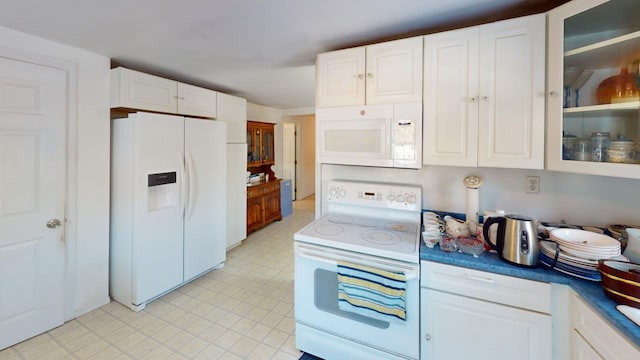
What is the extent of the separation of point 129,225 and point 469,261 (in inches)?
103

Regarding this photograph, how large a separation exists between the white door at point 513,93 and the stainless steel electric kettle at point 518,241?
15.0 inches

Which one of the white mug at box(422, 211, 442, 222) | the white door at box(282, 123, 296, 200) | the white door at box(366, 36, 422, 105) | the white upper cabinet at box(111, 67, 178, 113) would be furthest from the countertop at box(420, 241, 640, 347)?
the white door at box(282, 123, 296, 200)

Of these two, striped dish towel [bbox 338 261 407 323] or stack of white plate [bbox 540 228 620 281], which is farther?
striped dish towel [bbox 338 261 407 323]

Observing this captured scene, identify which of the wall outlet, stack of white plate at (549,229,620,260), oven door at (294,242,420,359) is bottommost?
oven door at (294,242,420,359)

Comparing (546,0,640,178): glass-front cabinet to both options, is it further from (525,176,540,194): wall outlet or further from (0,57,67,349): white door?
(0,57,67,349): white door

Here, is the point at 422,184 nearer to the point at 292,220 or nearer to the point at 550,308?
the point at 550,308

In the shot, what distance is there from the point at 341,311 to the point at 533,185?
150 cm

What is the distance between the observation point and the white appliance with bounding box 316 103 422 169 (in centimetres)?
175

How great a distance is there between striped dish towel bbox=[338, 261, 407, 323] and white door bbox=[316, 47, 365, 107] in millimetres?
1140

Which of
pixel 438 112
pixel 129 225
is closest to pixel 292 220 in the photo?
pixel 129 225

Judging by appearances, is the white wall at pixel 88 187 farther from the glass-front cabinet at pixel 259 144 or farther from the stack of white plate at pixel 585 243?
the stack of white plate at pixel 585 243

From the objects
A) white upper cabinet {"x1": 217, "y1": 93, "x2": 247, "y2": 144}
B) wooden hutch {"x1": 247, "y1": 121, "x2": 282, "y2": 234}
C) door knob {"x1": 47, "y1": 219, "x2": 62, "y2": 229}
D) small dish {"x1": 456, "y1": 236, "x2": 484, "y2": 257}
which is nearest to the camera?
small dish {"x1": 456, "y1": 236, "x2": 484, "y2": 257}

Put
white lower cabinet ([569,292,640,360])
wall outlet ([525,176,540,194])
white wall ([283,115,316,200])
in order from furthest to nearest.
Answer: white wall ([283,115,316,200]) < wall outlet ([525,176,540,194]) < white lower cabinet ([569,292,640,360])

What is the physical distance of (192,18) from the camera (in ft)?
5.33
